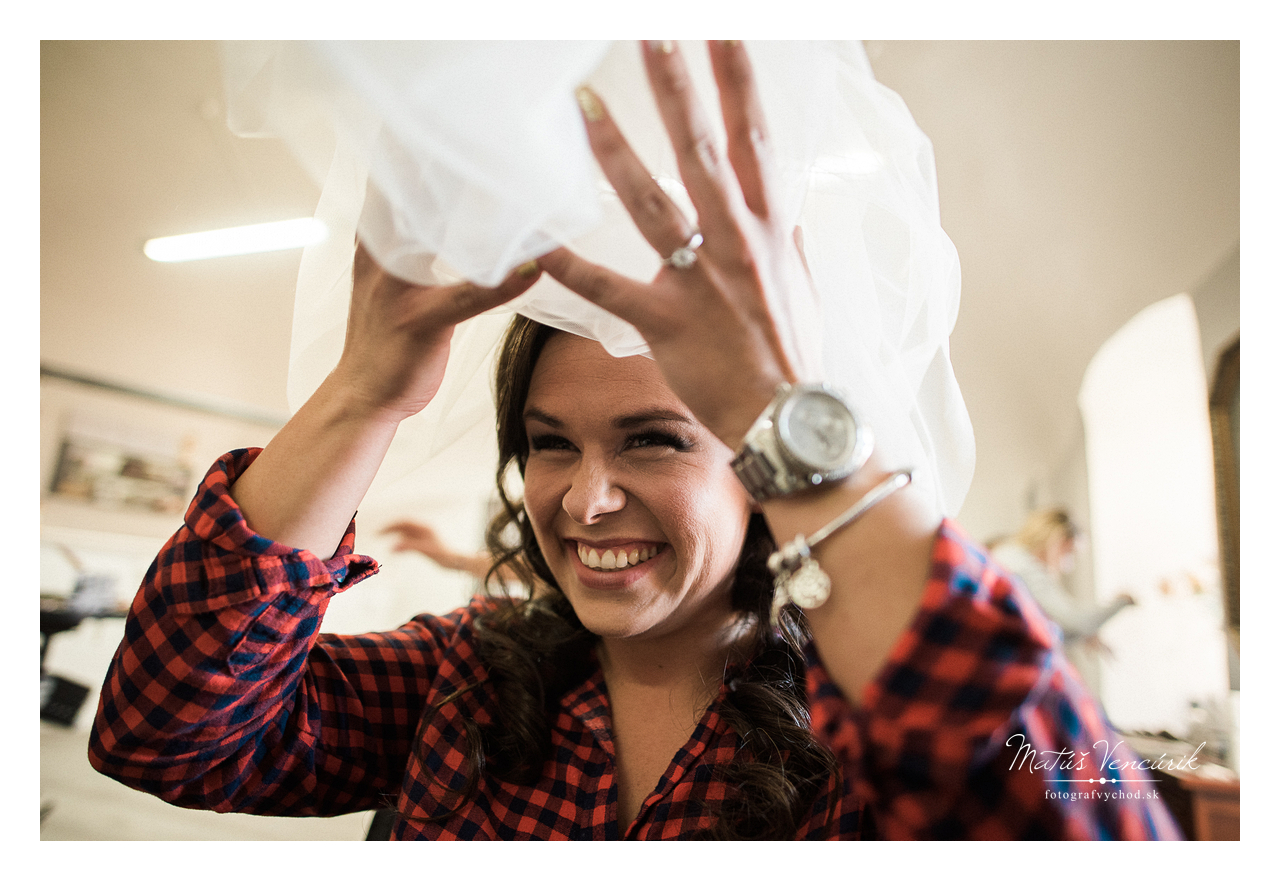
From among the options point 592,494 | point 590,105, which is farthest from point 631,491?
point 590,105

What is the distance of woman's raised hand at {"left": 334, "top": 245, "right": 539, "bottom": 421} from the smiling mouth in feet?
0.75

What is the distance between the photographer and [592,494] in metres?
0.68

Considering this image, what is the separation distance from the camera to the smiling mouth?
0.71m

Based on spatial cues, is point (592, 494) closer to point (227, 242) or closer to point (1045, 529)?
point (227, 242)

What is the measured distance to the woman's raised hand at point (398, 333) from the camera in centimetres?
52

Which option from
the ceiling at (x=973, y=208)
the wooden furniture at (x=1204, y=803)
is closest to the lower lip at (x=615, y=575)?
the wooden furniture at (x=1204, y=803)

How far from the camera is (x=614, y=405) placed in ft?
2.27

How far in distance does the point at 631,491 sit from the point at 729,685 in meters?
0.22

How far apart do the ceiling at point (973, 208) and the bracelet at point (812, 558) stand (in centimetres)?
58

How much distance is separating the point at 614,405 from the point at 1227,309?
93cm

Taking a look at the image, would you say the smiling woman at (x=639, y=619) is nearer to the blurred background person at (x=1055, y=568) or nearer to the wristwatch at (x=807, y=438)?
the wristwatch at (x=807, y=438)

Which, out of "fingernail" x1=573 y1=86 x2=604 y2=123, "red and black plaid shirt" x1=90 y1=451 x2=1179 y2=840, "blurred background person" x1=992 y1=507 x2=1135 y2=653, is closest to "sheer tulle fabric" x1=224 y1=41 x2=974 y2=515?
"fingernail" x1=573 y1=86 x2=604 y2=123

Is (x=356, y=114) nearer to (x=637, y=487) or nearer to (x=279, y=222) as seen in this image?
(x=637, y=487)
